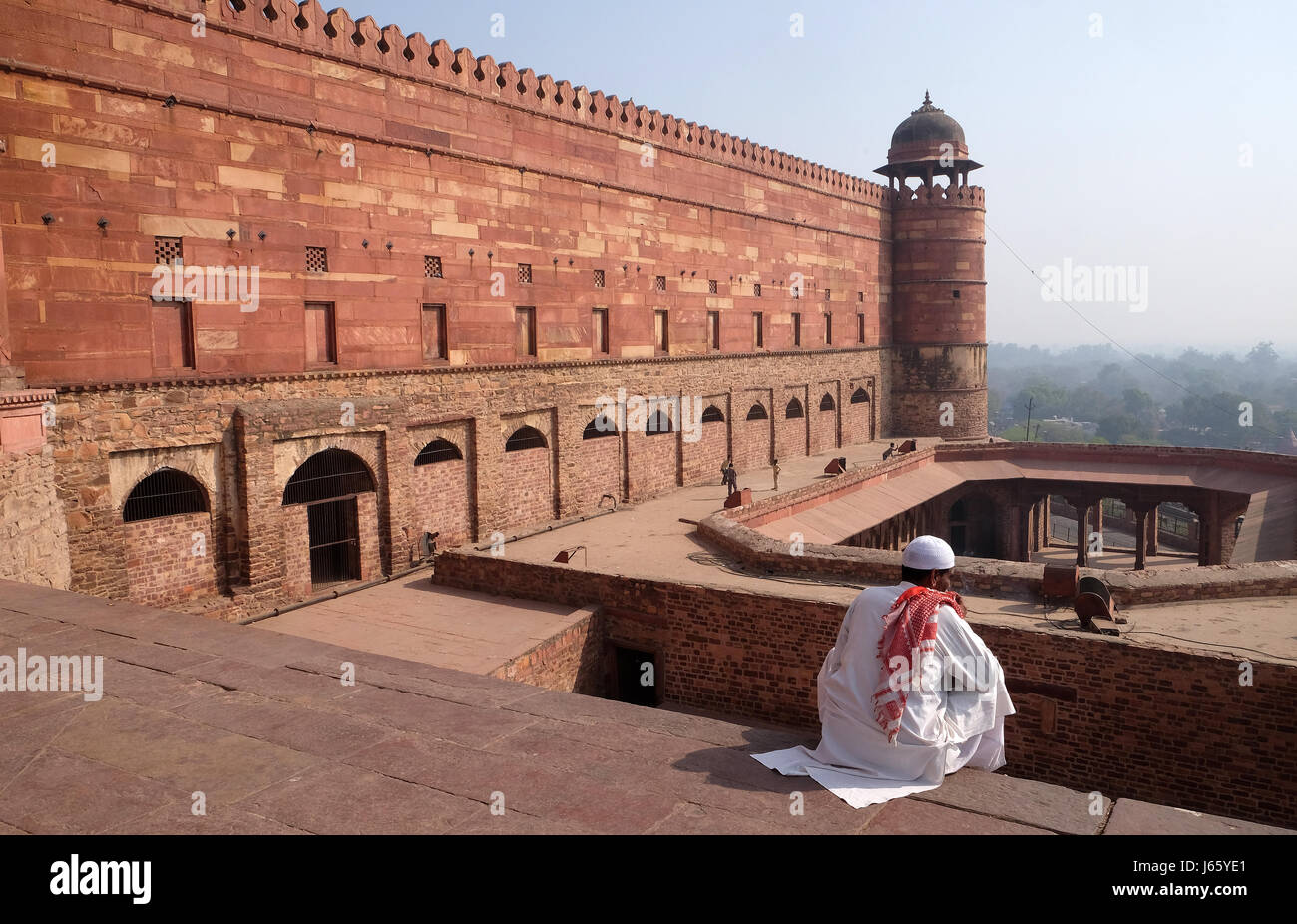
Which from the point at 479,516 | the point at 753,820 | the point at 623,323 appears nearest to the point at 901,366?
the point at 623,323

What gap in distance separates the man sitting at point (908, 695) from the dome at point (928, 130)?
3159cm

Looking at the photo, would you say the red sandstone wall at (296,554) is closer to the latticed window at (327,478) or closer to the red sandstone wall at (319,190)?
the latticed window at (327,478)

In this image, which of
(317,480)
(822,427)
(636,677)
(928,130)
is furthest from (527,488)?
(928,130)

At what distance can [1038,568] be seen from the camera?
11281 millimetres

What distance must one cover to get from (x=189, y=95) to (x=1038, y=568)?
470 inches

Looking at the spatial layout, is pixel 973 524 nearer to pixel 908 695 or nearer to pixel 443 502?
pixel 443 502

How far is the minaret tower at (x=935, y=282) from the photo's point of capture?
3231 cm

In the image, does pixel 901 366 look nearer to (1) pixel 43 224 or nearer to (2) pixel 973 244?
(2) pixel 973 244

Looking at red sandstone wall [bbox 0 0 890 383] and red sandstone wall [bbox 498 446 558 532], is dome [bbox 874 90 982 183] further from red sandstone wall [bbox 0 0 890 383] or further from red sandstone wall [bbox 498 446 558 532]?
red sandstone wall [bbox 498 446 558 532]

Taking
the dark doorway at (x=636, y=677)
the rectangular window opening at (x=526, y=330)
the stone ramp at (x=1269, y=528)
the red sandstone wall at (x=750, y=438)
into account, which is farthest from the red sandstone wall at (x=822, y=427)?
the dark doorway at (x=636, y=677)

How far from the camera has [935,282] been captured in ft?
107

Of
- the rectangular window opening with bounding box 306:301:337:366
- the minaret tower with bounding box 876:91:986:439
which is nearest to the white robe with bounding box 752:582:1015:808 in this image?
the rectangular window opening with bounding box 306:301:337:366

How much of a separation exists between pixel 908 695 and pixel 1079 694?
20.4 feet
